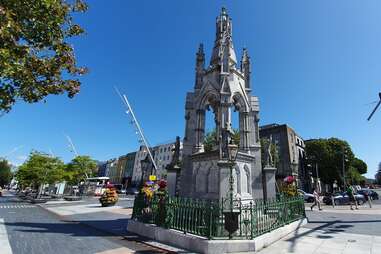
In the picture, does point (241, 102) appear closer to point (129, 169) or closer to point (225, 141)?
point (225, 141)

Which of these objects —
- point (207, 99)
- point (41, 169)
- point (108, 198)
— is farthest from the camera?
point (41, 169)

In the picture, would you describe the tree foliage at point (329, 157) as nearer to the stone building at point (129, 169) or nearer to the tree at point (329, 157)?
the tree at point (329, 157)

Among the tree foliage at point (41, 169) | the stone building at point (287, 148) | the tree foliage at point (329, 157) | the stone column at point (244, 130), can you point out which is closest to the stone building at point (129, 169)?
the tree foliage at point (41, 169)

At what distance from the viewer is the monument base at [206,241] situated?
654cm

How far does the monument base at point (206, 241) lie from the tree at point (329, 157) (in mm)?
50933

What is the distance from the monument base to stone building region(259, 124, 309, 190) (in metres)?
40.8

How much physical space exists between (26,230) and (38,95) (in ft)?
23.9

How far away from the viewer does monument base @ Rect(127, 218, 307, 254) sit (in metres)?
6.54

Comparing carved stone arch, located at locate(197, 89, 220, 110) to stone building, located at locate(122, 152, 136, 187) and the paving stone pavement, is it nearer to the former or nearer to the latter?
the paving stone pavement

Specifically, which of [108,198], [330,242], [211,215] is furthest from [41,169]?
[330,242]

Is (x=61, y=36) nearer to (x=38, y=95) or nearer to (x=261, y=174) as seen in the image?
(x=38, y=95)

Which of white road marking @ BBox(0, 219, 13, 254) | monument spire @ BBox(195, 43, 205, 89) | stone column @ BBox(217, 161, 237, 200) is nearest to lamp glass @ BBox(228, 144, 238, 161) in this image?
stone column @ BBox(217, 161, 237, 200)

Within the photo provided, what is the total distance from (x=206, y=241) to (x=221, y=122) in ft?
18.7

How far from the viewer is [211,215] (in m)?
6.96
